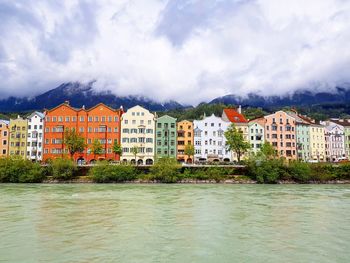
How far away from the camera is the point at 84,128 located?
88688 millimetres

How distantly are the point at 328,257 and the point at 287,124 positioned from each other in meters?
83.6

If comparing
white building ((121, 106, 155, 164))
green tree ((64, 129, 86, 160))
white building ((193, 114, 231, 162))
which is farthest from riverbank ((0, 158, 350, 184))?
white building ((193, 114, 231, 162))

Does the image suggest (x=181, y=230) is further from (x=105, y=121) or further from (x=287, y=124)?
(x=287, y=124)

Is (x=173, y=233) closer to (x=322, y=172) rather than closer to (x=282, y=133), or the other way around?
(x=322, y=172)

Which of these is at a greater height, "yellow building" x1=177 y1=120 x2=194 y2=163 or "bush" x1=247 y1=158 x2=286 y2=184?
"yellow building" x1=177 y1=120 x2=194 y2=163

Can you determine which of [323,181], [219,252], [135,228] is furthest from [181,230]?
[323,181]

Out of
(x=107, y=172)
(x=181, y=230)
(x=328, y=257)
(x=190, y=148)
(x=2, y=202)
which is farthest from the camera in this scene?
(x=190, y=148)

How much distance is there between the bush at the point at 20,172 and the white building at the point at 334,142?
78658 mm

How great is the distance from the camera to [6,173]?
67062mm

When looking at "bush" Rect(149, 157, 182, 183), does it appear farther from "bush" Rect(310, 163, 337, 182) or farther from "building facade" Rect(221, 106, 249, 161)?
"building facade" Rect(221, 106, 249, 161)

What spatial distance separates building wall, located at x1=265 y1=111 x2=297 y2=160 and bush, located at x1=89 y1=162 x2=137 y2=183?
4274 cm

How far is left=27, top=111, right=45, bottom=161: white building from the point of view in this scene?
295ft

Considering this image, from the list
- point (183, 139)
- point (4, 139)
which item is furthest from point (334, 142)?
point (4, 139)

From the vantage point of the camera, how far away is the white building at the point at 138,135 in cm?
8788
